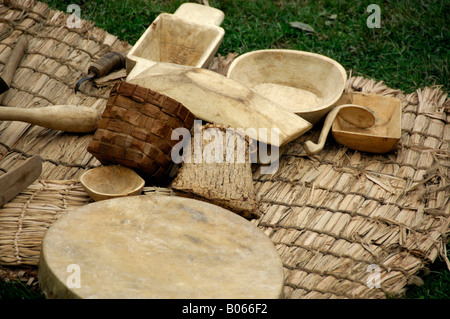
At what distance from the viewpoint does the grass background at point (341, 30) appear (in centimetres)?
411

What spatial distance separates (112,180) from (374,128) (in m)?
1.64

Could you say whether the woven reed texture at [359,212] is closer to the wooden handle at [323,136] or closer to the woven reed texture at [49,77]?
the wooden handle at [323,136]

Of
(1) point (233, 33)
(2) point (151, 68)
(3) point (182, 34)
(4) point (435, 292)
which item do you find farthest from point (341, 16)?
(4) point (435, 292)

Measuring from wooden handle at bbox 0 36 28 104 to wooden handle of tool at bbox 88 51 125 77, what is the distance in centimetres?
49

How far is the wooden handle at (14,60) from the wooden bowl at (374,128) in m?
2.06

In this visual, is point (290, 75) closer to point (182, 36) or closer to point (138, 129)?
point (182, 36)

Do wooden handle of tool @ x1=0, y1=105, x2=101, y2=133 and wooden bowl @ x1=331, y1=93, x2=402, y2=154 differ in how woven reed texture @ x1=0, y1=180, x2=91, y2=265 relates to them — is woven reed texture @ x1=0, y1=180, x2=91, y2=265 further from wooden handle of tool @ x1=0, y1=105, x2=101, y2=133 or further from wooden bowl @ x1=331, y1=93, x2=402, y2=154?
wooden bowl @ x1=331, y1=93, x2=402, y2=154

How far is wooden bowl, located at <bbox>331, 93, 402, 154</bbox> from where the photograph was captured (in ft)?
10.1

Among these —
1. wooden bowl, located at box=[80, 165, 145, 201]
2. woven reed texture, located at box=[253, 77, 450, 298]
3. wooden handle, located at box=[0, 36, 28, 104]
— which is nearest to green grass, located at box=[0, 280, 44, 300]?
wooden bowl, located at box=[80, 165, 145, 201]

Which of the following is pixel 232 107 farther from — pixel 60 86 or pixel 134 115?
pixel 60 86

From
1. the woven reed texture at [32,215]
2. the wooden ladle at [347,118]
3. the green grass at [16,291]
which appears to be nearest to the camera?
the green grass at [16,291]

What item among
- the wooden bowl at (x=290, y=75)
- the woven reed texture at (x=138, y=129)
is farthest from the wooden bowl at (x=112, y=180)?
the wooden bowl at (x=290, y=75)

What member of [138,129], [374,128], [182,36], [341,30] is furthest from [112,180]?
[341,30]

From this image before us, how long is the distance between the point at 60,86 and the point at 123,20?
1.10m
